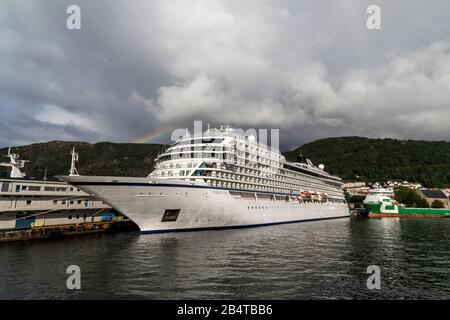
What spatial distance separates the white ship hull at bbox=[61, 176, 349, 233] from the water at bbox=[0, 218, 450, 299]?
403 cm

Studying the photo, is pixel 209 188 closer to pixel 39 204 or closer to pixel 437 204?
pixel 39 204

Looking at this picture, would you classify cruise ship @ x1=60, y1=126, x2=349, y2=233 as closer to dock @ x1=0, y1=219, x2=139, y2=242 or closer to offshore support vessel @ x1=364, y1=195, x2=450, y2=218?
dock @ x1=0, y1=219, x2=139, y2=242

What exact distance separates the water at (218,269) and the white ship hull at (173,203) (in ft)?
13.2

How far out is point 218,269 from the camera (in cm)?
1903

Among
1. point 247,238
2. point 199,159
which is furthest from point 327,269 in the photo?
point 199,159

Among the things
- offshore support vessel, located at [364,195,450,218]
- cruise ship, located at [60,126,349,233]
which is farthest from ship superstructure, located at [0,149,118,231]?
offshore support vessel, located at [364,195,450,218]

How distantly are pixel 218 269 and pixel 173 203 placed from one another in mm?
15512

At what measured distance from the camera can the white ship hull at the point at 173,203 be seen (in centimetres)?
3056
